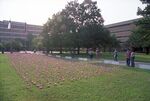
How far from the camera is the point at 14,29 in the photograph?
497ft

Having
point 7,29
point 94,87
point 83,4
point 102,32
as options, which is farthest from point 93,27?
point 7,29

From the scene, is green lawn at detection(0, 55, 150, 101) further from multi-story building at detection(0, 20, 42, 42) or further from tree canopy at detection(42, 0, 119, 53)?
multi-story building at detection(0, 20, 42, 42)

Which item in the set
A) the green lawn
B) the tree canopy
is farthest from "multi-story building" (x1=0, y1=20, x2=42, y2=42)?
the green lawn

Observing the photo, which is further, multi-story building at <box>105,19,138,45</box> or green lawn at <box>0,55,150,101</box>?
multi-story building at <box>105,19,138,45</box>

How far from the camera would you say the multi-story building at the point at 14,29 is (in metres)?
144

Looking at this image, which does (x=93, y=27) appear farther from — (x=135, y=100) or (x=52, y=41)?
(x=135, y=100)

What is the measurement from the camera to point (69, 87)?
11445 millimetres

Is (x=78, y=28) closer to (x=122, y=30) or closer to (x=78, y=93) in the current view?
(x=78, y=93)

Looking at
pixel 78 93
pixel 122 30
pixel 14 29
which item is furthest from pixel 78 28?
pixel 14 29

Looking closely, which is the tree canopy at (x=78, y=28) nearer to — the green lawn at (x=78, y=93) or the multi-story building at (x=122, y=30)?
the green lawn at (x=78, y=93)

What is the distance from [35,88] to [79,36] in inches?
1886

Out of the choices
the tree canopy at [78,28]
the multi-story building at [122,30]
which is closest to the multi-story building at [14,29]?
the multi-story building at [122,30]

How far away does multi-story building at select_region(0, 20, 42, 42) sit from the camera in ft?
474

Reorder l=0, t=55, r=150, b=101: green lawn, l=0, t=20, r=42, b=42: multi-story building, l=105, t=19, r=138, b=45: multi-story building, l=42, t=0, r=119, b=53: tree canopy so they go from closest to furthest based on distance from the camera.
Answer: l=0, t=55, r=150, b=101: green lawn < l=42, t=0, r=119, b=53: tree canopy < l=105, t=19, r=138, b=45: multi-story building < l=0, t=20, r=42, b=42: multi-story building
